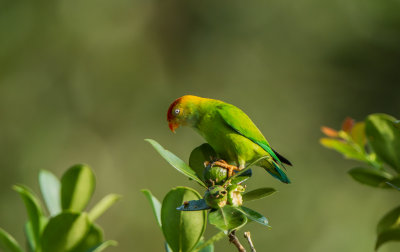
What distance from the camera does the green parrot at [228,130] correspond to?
71.8 inches

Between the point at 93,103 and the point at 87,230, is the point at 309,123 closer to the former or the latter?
the point at 93,103

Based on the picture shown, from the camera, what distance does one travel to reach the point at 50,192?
145cm

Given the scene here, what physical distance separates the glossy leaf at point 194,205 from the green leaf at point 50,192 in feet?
2.00

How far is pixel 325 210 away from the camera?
5832 mm

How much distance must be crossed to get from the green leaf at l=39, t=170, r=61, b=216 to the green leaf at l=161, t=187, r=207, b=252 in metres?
0.56

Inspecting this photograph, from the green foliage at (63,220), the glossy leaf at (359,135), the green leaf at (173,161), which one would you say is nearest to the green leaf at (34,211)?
the green foliage at (63,220)

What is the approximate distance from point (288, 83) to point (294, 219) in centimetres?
211

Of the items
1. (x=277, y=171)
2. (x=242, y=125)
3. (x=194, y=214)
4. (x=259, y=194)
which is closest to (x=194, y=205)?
(x=194, y=214)

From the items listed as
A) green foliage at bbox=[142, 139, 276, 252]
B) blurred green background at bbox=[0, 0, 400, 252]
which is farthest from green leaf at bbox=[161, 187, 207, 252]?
blurred green background at bbox=[0, 0, 400, 252]

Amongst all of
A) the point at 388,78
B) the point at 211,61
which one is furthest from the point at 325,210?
the point at 211,61

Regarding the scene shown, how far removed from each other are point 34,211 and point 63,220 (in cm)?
14

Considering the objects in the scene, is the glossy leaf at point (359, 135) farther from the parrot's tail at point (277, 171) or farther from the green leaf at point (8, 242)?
the green leaf at point (8, 242)

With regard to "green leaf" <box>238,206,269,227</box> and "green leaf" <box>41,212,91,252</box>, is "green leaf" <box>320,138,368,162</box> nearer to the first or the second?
"green leaf" <box>238,206,269,227</box>

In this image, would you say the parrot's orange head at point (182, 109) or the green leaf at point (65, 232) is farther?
the parrot's orange head at point (182, 109)
